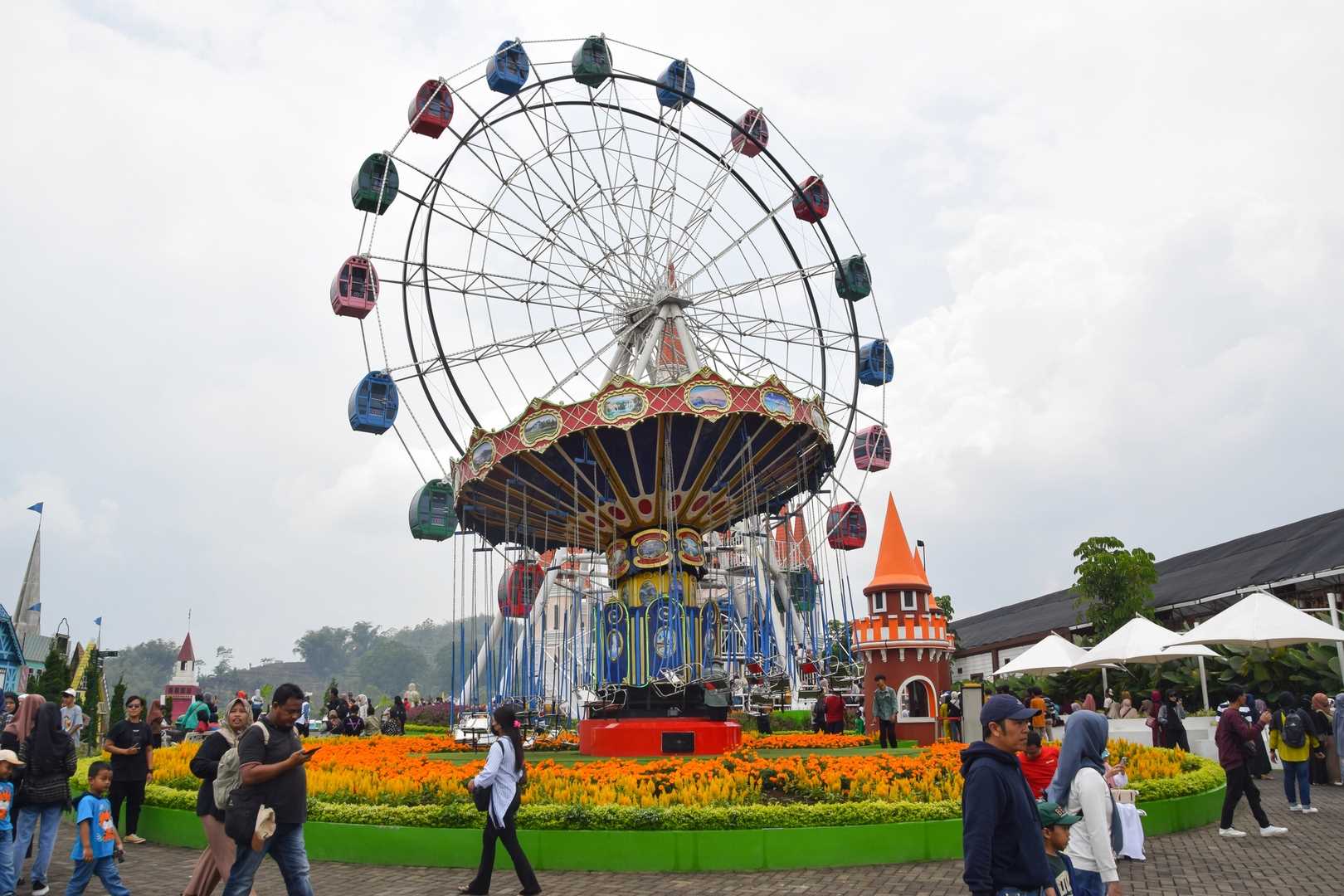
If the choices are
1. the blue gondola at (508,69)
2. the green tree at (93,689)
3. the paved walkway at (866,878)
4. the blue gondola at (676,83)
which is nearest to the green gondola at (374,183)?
the blue gondola at (508,69)

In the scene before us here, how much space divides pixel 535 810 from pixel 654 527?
13.1 m

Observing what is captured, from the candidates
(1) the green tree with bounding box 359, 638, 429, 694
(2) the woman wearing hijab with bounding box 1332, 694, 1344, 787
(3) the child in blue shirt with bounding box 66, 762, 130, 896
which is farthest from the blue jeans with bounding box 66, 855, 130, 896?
Answer: (1) the green tree with bounding box 359, 638, 429, 694

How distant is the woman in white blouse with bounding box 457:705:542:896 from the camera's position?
334 inches

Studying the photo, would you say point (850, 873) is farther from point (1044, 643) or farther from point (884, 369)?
point (884, 369)

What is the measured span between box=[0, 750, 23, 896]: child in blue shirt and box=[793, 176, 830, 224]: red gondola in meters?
24.0

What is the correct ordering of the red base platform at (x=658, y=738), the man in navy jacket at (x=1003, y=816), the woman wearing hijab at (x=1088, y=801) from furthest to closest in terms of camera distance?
the red base platform at (x=658, y=738), the woman wearing hijab at (x=1088, y=801), the man in navy jacket at (x=1003, y=816)

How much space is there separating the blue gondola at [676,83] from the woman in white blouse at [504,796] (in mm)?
22561

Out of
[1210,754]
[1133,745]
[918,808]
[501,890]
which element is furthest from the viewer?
[1210,754]

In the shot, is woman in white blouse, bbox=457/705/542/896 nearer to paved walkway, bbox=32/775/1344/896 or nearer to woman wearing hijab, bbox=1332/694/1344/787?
paved walkway, bbox=32/775/1344/896

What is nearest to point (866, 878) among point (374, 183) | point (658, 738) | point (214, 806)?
point (214, 806)

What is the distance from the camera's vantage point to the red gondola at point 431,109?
24484mm

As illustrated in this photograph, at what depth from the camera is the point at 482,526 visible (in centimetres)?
2625

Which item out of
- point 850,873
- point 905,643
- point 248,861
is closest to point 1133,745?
point 850,873

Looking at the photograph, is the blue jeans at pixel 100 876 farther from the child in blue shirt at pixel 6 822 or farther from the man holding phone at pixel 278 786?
the man holding phone at pixel 278 786
